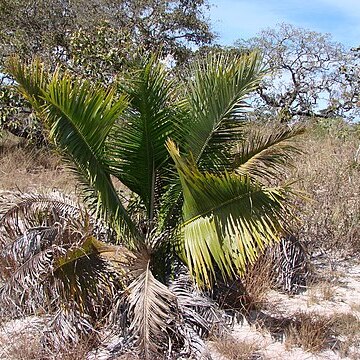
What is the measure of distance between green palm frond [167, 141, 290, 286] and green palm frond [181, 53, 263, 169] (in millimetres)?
639

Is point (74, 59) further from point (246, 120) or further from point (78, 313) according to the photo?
point (78, 313)

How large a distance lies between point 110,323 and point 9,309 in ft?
2.88

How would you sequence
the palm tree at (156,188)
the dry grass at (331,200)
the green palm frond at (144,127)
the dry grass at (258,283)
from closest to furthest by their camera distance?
the palm tree at (156,188), the green palm frond at (144,127), the dry grass at (258,283), the dry grass at (331,200)

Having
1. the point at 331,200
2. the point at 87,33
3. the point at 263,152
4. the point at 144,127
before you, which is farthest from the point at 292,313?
the point at 87,33

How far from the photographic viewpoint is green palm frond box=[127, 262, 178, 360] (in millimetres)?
3436

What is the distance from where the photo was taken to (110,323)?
3.88 m

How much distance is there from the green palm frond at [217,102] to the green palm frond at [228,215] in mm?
639

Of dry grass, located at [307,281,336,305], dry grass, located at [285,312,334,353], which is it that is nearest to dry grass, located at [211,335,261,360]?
dry grass, located at [285,312,334,353]

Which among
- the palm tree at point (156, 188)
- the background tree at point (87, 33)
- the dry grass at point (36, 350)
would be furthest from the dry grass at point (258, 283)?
the background tree at point (87, 33)

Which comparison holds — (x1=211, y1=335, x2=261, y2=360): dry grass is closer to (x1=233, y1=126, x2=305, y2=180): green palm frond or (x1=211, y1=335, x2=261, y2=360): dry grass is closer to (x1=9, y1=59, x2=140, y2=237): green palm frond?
(x1=9, y1=59, x2=140, y2=237): green palm frond

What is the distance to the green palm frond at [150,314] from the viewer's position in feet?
11.3

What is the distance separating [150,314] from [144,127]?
157 centimetres

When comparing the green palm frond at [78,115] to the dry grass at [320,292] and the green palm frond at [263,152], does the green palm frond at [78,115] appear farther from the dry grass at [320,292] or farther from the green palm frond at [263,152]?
the dry grass at [320,292]

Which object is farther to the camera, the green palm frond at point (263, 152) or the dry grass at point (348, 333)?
the green palm frond at point (263, 152)
